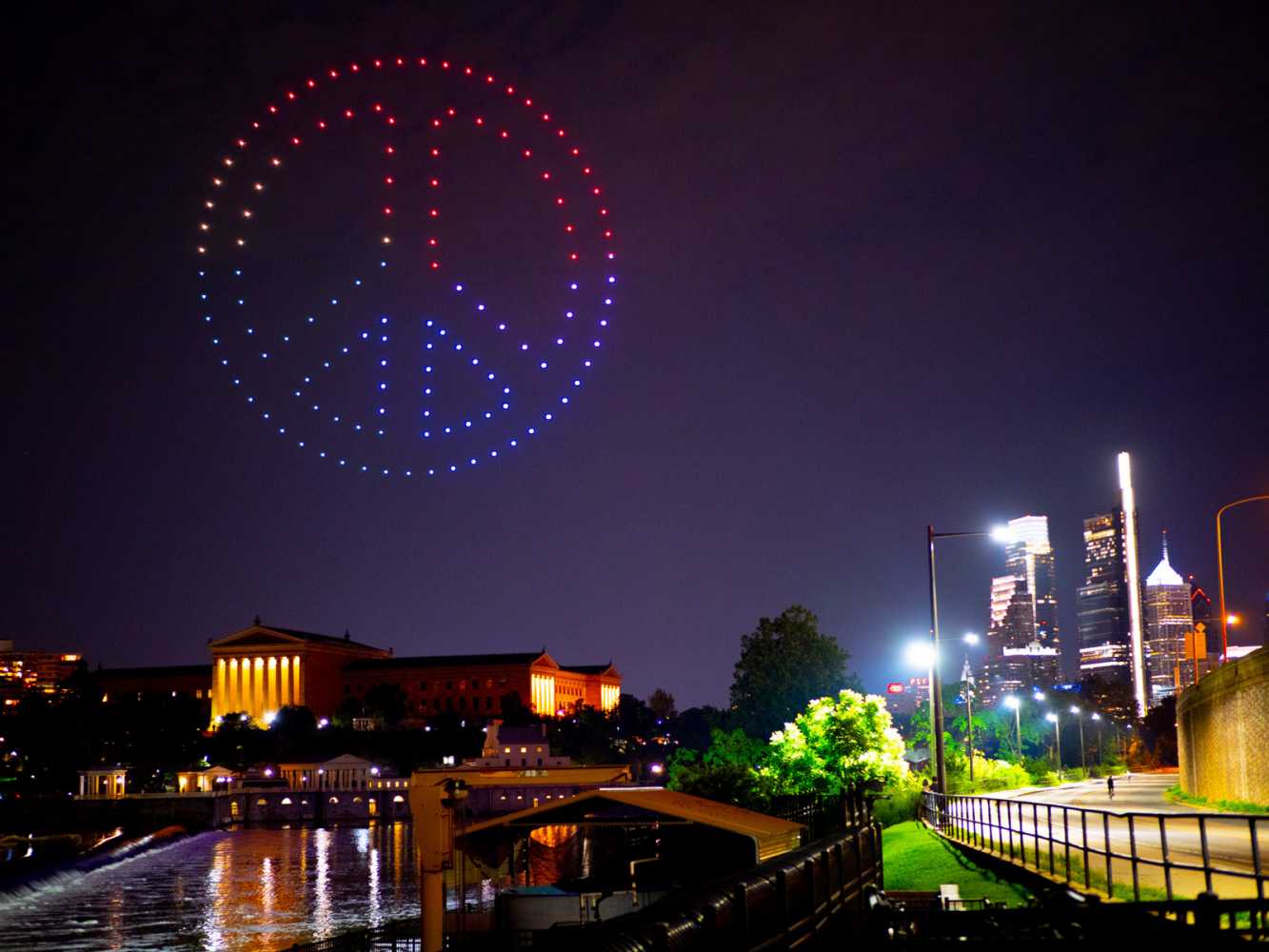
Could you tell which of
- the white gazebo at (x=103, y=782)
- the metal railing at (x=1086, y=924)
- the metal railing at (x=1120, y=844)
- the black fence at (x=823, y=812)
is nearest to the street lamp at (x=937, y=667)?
the metal railing at (x=1120, y=844)

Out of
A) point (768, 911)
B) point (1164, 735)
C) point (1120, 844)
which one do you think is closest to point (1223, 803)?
point (1120, 844)

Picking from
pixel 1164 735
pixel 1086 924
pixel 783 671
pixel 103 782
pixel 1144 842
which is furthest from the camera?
pixel 103 782

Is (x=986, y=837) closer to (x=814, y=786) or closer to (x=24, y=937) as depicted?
(x=814, y=786)

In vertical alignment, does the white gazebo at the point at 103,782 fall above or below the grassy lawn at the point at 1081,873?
below

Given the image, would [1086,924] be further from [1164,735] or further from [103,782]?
[103,782]

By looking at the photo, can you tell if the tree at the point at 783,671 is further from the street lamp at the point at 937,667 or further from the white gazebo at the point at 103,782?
the white gazebo at the point at 103,782

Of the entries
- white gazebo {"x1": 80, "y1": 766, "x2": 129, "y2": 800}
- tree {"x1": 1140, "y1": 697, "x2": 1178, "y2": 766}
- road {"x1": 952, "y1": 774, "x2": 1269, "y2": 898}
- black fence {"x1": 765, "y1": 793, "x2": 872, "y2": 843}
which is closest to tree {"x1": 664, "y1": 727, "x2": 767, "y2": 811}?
black fence {"x1": 765, "y1": 793, "x2": 872, "y2": 843}

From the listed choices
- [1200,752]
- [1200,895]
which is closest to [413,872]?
[1200,752]
